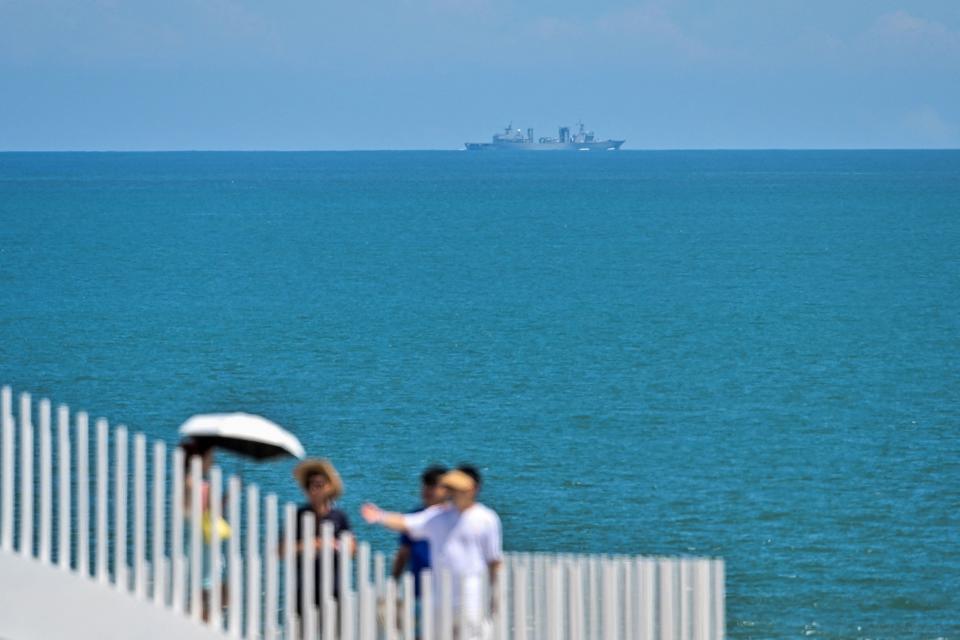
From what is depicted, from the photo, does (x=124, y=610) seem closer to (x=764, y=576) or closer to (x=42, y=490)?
(x=42, y=490)

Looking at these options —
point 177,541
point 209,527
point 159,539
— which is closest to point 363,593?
point 209,527

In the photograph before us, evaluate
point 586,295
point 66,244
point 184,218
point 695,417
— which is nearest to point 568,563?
point 695,417

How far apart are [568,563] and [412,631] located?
1.09 meters

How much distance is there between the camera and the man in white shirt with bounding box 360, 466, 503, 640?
37.5ft

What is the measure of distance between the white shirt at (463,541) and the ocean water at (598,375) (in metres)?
15.1

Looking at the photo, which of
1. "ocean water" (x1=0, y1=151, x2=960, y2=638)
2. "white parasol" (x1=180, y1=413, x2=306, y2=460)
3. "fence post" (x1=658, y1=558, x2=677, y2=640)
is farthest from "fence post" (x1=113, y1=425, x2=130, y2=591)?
→ "ocean water" (x1=0, y1=151, x2=960, y2=638)

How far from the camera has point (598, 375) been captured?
5550 cm

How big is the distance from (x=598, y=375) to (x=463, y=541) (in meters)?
44.2

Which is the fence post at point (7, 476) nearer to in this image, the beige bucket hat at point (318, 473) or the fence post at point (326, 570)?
the beige bucket hat at point (318, 473)

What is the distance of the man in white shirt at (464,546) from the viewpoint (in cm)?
1142

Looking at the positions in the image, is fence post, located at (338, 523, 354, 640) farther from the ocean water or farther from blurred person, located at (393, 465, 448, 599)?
the ocean water

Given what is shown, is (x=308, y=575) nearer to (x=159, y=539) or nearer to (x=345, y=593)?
(x=345, y=593)

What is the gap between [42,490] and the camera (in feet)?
38.5

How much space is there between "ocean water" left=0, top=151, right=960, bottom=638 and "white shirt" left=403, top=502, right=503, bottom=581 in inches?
595
